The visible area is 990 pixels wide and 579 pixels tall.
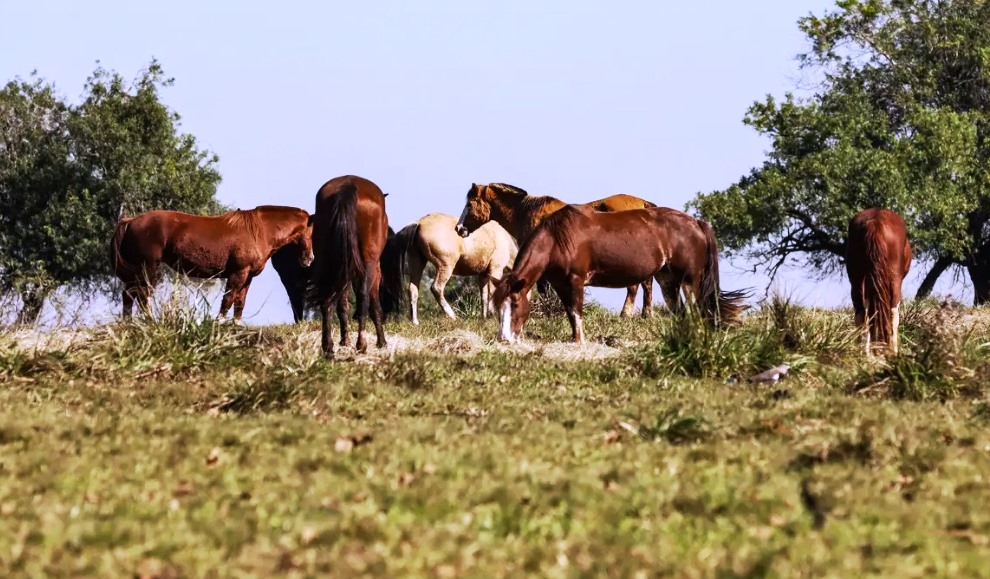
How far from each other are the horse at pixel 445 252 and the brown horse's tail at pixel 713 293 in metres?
7.10

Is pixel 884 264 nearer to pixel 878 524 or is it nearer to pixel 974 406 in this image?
pixel 974 406

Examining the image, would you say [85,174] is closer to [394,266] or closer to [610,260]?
[394,266]

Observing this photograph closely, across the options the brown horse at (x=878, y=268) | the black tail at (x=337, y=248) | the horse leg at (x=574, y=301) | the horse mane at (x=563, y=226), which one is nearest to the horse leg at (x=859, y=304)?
the brown horse at (x=878, y=268)

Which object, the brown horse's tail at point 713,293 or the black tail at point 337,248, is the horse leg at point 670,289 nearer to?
the brown horse's tail at point 713,293

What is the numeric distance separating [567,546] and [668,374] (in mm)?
6511

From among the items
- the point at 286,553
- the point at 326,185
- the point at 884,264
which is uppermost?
the point at 326,185

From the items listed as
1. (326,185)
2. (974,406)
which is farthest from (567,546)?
(326,185)

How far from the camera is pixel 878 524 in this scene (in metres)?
6.21

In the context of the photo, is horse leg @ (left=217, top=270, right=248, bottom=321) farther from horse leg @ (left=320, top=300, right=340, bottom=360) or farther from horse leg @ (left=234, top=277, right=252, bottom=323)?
horse leg @ (left=320, top=300, right=340, bottom=360)

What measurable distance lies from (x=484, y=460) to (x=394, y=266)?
1644 centimetres

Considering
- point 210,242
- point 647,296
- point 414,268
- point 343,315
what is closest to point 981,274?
point 647,296

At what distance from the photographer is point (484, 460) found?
23.7ft

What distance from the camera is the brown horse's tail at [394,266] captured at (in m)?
23.2

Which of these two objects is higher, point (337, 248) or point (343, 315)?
point (337, 248)
